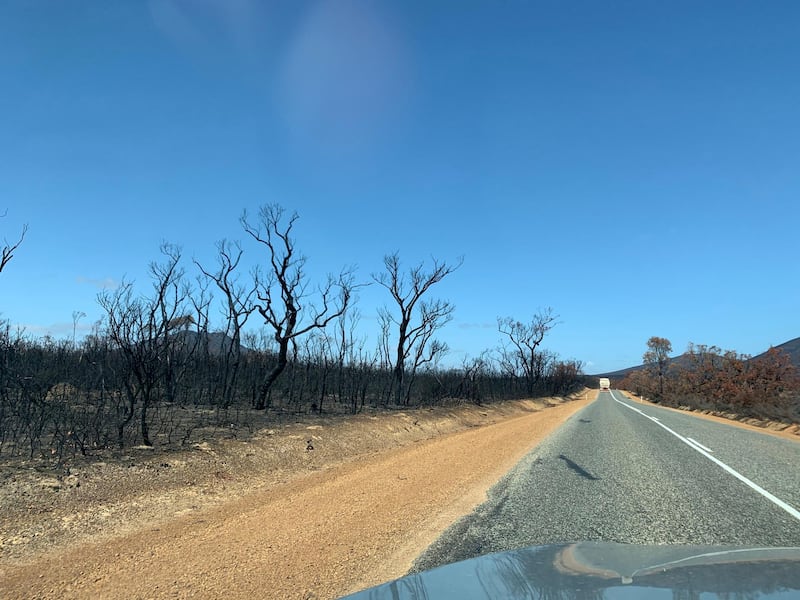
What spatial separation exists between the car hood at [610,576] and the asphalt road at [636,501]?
1.16 meters

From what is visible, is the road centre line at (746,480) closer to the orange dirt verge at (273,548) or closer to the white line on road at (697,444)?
the white line on road at (697,444)

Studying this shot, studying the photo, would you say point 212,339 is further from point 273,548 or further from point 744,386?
point 744,386

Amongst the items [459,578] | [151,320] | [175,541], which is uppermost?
[151,320]

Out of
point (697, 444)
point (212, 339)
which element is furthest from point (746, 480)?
point (212, 339)

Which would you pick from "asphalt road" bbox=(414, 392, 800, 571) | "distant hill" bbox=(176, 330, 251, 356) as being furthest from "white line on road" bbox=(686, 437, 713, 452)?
"distant hill" bbox=(176, 330, 251, 356)

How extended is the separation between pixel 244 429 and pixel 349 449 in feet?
9.23

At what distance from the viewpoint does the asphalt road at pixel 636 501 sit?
5.40 m

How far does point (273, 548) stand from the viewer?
536cm

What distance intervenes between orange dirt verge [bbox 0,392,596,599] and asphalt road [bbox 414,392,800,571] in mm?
559

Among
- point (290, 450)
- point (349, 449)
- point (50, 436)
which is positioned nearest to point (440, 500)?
point (290, 450)

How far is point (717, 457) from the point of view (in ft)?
37.8

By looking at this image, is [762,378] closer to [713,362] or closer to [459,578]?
[713,362]

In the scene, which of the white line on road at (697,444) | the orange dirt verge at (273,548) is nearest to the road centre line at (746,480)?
the white line on road at (697,444)

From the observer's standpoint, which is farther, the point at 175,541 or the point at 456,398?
the point at 456,398
